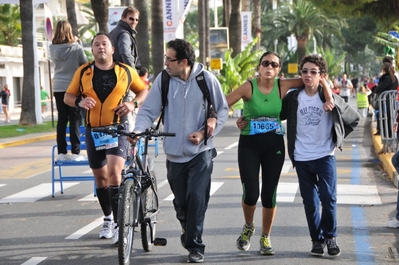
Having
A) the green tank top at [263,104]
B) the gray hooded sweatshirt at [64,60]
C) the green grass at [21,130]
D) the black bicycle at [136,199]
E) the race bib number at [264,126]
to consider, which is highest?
the gray hooded sweatshirt at [64,60]

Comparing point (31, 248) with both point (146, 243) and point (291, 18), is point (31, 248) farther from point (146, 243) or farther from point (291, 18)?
point (291, 18)

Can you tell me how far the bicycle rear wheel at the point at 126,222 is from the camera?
642 centimetres

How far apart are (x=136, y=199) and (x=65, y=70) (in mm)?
4962

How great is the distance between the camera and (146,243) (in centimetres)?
750

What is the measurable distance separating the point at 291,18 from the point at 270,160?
204ft

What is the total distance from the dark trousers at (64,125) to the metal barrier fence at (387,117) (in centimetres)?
682

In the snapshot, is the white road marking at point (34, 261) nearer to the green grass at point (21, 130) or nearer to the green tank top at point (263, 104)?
the green tank top at point (263, 104)

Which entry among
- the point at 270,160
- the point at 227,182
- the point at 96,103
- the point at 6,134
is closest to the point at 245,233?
the point at 270,160

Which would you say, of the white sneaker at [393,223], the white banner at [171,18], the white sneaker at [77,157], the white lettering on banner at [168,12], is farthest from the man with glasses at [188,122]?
the white lettering on banner at [168,12]

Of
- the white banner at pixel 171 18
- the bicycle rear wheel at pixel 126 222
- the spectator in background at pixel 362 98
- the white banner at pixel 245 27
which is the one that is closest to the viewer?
the bicycle rear wheel at pixel 126 222

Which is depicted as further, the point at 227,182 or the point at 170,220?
the point at 227,182

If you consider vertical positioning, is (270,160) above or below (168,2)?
below

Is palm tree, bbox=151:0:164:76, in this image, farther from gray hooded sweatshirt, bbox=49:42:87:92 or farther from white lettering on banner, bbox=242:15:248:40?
white lettering on banner, bbox=242:15:248:40

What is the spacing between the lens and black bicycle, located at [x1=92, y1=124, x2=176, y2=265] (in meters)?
6.50
